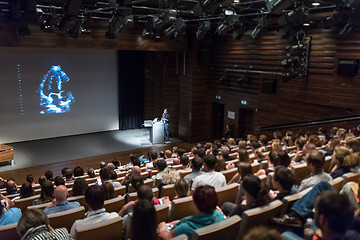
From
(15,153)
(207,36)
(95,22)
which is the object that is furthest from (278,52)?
(15,153)

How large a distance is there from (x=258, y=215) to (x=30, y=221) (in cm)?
179

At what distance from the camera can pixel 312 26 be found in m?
8.98

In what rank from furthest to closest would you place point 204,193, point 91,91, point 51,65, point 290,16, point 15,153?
point 91,91, point 51,65, point 15,153, point 290,16, point 204,193

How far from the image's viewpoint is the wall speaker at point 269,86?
10297mm

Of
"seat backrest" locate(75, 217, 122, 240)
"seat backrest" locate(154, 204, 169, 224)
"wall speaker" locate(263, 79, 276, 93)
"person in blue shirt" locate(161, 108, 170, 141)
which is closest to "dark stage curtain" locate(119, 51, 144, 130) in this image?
"person in blue shirt" locate(161, 108, 170, 141)

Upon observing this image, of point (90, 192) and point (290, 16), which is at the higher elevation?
point (290, 16)

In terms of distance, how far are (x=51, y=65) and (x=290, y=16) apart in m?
8.79

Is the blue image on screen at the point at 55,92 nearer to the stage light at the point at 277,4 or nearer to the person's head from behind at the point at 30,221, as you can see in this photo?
the stage light at the point at 277,4

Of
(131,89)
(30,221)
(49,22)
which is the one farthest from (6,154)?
(30,221)

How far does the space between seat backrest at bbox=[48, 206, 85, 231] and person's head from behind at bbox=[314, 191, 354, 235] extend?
2.30 metres

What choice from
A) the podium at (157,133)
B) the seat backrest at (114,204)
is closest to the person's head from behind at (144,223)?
the seat backrest at (114,204)

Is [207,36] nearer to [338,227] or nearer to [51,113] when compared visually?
[51,113]

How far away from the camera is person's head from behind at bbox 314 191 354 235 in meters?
1.99

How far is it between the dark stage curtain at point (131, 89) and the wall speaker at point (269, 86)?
18.9 ft
